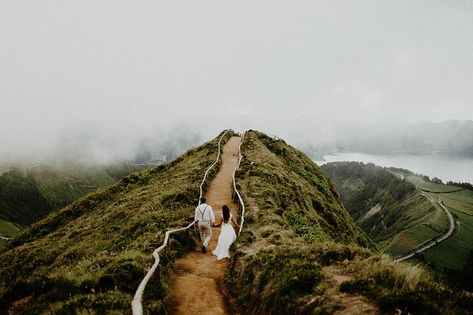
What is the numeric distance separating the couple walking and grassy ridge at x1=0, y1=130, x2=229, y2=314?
0.76 meters

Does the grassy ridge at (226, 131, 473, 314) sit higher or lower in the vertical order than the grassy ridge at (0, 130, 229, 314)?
higher

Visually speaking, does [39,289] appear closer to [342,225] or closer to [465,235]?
[342,225]

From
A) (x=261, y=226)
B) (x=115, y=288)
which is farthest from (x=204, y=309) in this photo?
(x=261, y=226)

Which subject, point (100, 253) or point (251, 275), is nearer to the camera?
point (251, 275)

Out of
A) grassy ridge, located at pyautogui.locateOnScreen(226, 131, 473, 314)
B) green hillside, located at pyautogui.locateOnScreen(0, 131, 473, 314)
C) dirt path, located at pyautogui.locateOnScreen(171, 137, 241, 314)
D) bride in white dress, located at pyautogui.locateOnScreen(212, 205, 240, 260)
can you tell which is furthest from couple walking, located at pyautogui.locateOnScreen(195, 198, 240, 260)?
grassy ridge, located at pyautogui.locateOnScreen(226, 131, 473, 314)

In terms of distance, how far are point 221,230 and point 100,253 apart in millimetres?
5664

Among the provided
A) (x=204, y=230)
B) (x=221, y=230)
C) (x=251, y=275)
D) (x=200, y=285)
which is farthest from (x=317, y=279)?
(x=204, y=230)

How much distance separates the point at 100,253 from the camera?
15.6 m

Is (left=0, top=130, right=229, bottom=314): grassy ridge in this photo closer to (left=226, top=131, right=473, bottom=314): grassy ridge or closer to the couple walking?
the couple walking

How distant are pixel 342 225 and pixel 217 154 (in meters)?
17.4

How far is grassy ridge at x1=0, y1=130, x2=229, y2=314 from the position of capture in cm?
915

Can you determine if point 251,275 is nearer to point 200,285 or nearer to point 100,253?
point 200,285

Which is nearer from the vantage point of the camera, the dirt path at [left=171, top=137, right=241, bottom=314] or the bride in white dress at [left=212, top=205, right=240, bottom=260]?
the dirt path at [left=171, top=137, right=241, bottom=314]

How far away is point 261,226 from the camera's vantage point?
1841cm
